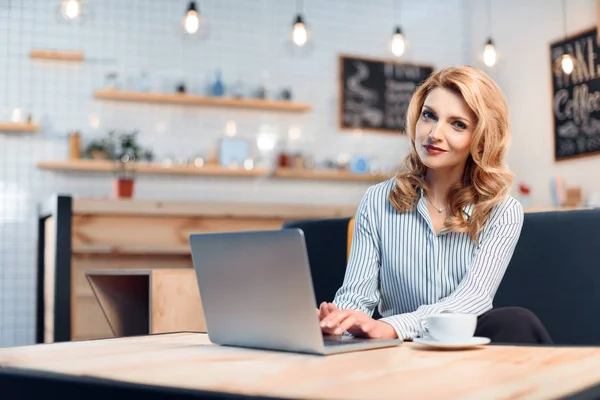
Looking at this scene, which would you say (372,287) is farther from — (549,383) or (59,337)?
(59,337)

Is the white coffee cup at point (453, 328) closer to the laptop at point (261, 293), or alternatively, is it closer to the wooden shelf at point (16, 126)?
the laptop at point (261, 293)

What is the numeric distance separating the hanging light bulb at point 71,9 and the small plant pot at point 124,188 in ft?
3.43

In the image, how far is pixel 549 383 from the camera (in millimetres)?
894

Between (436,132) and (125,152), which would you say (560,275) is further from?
(125,152)

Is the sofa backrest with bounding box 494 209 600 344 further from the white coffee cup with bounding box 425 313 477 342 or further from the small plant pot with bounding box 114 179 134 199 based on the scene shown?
the small plant pot with bounding box 114 179 134 199

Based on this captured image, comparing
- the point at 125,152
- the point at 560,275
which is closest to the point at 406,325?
the point at 560,275

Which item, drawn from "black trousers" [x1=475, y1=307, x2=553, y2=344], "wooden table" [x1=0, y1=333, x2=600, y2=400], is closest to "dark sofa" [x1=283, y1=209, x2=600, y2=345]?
"black trousers" [x1=475, y1=307, x2=553, y2=344]

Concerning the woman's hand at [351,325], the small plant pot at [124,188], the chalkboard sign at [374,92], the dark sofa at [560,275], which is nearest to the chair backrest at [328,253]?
the dark sofa at [560,275]

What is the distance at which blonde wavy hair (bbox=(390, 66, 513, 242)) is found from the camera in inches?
73.1

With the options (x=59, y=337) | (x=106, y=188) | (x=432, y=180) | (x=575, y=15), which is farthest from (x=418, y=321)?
(x=575, y=15)

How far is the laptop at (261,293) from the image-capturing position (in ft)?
3.82

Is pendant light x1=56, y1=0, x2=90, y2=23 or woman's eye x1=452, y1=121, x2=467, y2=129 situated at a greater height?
pendant light x1=56, y1=0, x2=90, y2=23

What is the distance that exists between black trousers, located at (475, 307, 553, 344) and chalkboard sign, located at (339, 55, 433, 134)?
15.5 feet

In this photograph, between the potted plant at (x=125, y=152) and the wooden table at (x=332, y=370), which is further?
the potted plant at (x=125, y=152)
